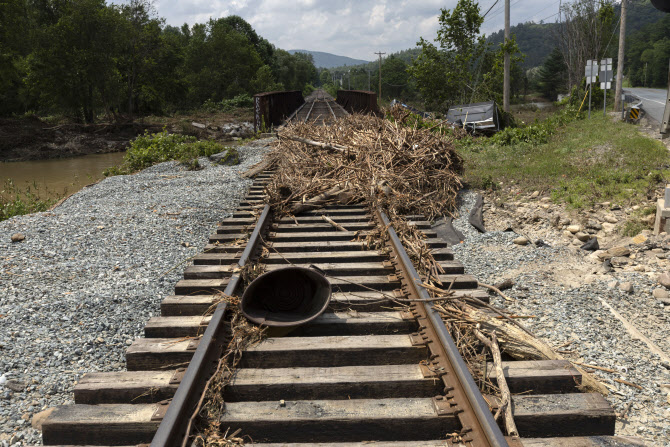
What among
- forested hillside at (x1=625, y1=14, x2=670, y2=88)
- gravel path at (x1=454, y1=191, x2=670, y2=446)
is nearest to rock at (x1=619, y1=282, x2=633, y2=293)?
gravel path at (x1=454, y1=191, x2=670, y2=446)

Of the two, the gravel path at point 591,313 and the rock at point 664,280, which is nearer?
the gravel path at point 591,313

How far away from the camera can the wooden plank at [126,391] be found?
2561 millimetres

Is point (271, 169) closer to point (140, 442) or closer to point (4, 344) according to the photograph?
point (4, 344)

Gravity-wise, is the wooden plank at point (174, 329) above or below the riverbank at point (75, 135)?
below

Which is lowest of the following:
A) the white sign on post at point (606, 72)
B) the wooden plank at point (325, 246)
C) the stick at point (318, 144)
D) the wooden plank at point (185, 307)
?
the wooden plank at point (185, 307)

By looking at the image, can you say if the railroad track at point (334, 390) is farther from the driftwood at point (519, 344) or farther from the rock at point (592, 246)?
the rock at point (592, 246)

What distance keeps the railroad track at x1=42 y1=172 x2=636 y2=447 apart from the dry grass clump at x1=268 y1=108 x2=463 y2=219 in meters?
2.62

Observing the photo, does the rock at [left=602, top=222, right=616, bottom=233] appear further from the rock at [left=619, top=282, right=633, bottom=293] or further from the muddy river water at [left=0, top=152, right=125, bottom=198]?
the muddy river water at [left=0, top=152, right=125, bottom=198]

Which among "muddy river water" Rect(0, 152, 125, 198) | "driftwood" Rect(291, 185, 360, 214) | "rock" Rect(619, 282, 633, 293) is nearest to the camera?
"rock" Rect(619, 282, 633, 293)

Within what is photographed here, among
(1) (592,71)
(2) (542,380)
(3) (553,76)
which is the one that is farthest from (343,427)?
(3) (553,76)

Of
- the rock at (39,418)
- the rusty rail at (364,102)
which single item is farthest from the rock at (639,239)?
the rusty rail at (364,102)

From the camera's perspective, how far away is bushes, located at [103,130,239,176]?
12672 mm

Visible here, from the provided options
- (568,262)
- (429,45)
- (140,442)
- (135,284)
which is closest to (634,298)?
(568,262)

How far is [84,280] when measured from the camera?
472cm
